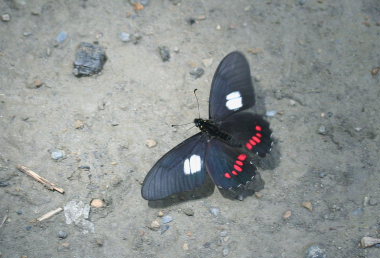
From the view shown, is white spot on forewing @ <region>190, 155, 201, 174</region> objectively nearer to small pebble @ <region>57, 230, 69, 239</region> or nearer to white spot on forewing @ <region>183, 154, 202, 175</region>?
white spot on forewing @ <region>183, 154, 202, 175</region>

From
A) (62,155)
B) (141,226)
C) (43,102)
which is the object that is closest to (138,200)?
(141,226)

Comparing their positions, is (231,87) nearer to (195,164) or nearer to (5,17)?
(195,164)

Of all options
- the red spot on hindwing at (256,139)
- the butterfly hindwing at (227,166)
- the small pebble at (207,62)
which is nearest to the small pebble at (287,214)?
the butterfly hindwing at (227,166)

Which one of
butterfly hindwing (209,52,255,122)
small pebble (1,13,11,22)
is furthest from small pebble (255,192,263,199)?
small pebble (1,13,11,22)

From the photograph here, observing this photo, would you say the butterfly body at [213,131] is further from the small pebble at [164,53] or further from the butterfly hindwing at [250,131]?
the small pebble at [164,53]

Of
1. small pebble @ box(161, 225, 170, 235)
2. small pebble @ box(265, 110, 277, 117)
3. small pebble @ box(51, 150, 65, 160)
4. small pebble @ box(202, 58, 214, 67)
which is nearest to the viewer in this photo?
small pebble @ box(161, 225, 170, 235)
